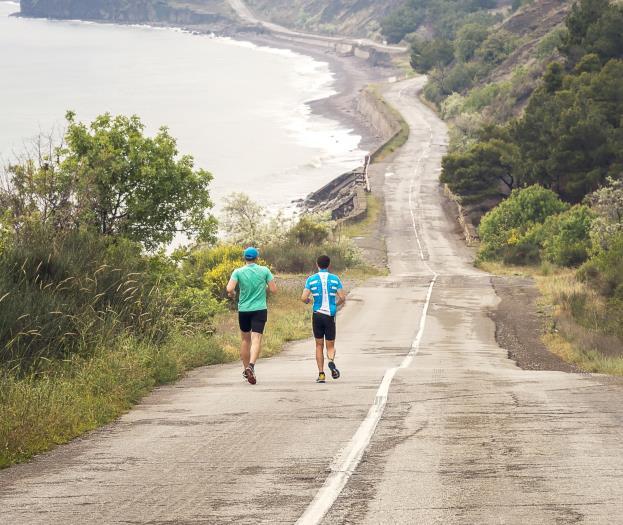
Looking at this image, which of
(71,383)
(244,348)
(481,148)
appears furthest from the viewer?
(481,148)

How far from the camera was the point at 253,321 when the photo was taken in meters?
14.5

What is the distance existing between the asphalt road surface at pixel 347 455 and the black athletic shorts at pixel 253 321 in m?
0.76

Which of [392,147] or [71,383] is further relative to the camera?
[392,147]

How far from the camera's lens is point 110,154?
25.6 m

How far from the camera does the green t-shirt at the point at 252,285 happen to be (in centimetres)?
1428

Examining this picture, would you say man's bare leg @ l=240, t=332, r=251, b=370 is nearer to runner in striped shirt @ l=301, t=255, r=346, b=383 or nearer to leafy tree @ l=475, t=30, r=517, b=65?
runner in striped shirt @ l=301, t=255, r=346, b=383

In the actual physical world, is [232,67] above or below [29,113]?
above

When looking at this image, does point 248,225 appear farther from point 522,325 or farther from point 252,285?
point 252,285

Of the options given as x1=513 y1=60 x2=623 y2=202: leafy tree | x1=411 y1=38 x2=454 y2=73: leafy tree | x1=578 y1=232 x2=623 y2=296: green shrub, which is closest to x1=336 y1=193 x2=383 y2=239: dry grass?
x1=513 y1=60 x2=623 y2=202: leafy tree

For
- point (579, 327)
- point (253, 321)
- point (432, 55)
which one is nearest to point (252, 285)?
point (253, 321)

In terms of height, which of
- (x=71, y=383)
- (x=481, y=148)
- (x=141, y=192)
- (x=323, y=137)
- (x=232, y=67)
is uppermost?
(x=232, y=67)

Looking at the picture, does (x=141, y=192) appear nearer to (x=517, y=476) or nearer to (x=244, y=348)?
(x=244, y=348)

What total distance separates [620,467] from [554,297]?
25116mm

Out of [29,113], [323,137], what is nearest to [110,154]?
[323,137]
